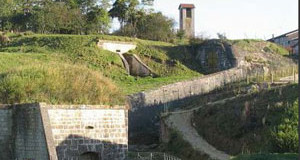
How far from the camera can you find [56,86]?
17.7m

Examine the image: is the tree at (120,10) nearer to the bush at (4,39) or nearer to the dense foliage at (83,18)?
the dense foliage at (83,18)

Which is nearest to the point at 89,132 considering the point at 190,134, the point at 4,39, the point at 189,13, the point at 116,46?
the point at 190,134

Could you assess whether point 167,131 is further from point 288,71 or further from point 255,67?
point 255,67

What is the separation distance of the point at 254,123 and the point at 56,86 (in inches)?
373

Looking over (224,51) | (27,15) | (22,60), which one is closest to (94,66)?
(22,60)

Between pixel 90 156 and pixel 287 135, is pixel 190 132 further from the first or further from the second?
pixel 90 156

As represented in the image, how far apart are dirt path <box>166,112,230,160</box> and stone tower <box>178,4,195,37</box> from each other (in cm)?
3379

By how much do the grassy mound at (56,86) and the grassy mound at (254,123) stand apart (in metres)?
6.13

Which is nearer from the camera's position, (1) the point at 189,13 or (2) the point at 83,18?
(2) the point at 83,18

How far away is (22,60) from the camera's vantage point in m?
31.1

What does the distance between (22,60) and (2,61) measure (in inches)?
66.0

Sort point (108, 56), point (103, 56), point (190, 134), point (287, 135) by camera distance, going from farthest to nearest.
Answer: point (108, 56) < point (103, 56) < point (190, 134) < point (287, 135)

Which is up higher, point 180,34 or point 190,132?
point 180,34

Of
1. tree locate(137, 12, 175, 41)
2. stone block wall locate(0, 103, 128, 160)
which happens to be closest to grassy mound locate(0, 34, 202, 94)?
tree locate(137, 12, 175, 41)
